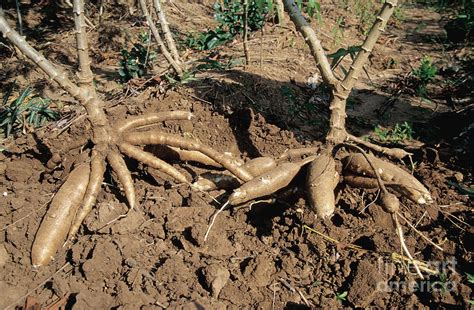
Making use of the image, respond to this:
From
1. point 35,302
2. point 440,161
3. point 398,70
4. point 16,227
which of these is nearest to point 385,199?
point 440,161

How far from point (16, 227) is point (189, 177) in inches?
39.2

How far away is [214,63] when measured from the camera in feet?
10.6

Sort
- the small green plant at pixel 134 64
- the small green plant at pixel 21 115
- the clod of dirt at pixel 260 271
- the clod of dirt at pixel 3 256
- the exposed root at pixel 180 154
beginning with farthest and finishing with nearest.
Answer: the small green plant at pixel 134 64 → the small green plant at pixel 21 115 → the exposed root at pixel 180 154 → the clod of dirt at pixel 3 256 → the clod of dirt at pixel 260 271

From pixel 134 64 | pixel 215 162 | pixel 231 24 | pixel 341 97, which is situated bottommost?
pixel 134 64

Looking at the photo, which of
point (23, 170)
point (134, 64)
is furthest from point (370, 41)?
point (134, 64)

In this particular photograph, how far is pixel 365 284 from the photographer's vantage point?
1.81 metres

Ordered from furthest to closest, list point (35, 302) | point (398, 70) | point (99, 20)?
point (99, 20), point (398, 70), point (35, 302)

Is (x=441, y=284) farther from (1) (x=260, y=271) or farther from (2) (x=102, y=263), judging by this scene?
(2) (x=102, y=263)

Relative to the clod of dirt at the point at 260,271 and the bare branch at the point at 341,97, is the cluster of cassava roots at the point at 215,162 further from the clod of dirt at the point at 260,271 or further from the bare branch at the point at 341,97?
the clod of dirt at the point at 260,271

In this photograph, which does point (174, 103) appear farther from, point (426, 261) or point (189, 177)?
point (426, 261)

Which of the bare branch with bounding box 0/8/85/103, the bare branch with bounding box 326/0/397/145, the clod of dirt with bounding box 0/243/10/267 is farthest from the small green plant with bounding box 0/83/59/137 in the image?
the bare branch with bounding box 326/0/397/145

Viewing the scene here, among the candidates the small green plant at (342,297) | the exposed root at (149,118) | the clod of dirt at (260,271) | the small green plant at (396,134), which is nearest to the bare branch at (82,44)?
the exposed root at (149,118)

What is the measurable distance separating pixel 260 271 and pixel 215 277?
214 mm

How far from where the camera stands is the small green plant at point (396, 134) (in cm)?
312
